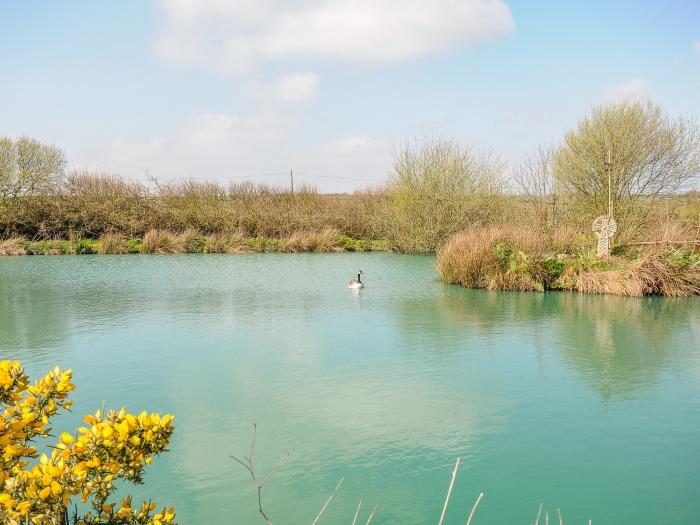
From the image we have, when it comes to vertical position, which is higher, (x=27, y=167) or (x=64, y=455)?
(x=27, y=167)

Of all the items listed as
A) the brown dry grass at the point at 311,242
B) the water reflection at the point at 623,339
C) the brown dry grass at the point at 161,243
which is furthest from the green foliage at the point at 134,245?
the water reflection at the point at 623,339

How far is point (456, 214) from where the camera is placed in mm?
24391

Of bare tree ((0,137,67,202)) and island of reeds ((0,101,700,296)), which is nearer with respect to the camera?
island of reeds ((0,101,700,296))

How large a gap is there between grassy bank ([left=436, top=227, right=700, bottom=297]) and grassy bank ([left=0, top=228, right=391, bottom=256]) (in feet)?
37.9

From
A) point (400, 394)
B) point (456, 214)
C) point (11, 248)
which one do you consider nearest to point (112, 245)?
point (11, 248)

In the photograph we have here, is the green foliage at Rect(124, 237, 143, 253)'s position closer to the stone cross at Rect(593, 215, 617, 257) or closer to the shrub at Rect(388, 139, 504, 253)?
the shrub at Rect(388, 139, 504, 253)

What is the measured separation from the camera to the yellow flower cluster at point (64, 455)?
2135mm

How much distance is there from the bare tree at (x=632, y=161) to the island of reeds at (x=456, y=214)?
4cm

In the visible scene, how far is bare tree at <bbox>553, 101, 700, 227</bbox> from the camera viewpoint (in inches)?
798

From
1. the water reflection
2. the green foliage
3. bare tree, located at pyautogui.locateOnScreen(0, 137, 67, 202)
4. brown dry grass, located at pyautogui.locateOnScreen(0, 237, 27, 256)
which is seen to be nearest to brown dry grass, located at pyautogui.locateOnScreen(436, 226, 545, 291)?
the water reflection

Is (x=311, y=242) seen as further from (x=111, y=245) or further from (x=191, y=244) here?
(x=111, y=245)

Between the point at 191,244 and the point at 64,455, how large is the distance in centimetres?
2540

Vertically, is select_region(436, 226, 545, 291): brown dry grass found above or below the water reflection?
above

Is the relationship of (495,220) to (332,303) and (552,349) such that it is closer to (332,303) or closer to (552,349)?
(332,303)
